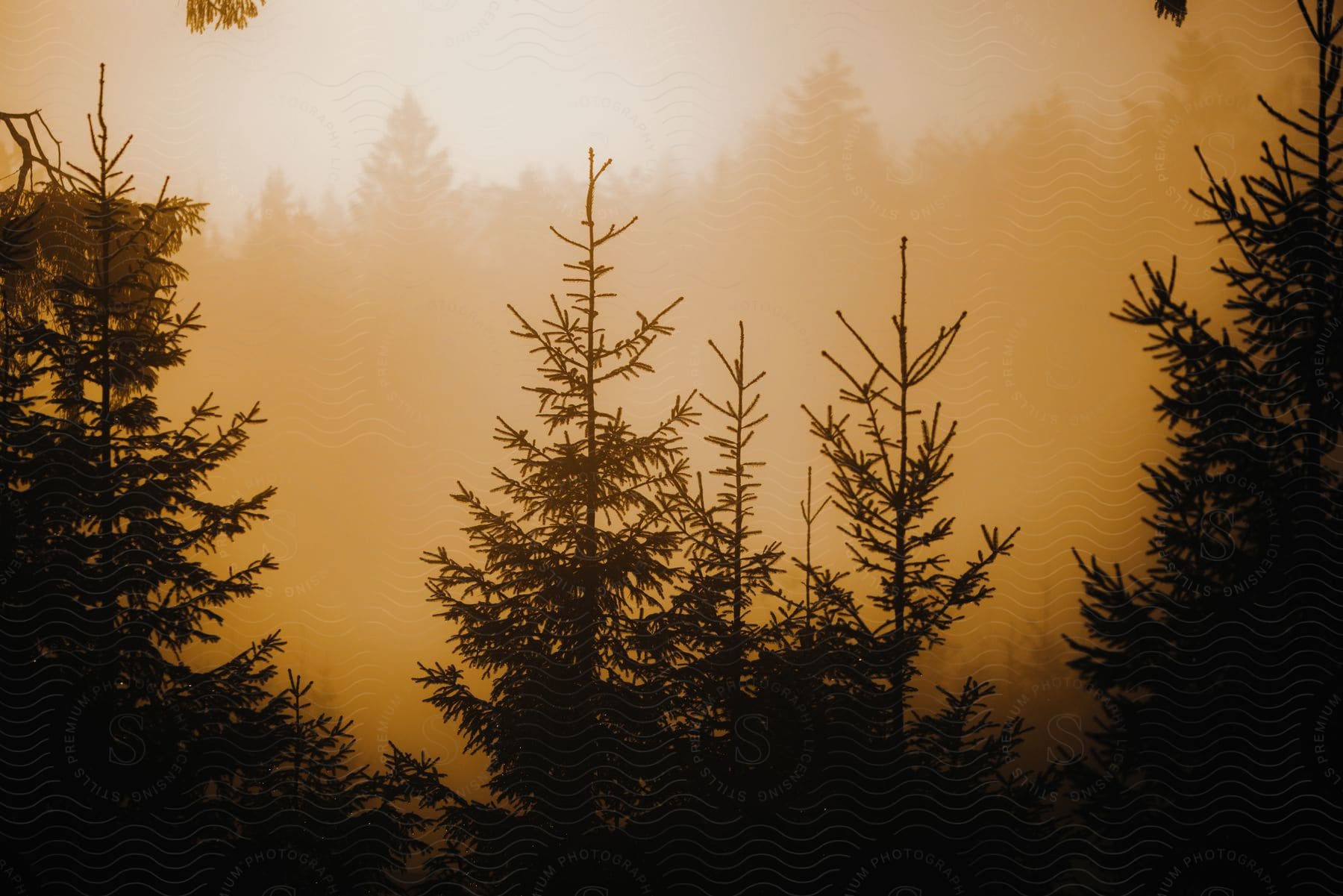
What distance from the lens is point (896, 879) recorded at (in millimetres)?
6004

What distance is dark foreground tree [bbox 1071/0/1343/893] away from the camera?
232 inches

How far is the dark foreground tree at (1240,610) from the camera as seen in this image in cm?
589

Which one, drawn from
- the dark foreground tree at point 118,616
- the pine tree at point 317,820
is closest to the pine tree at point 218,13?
the dark foreground tree at point 118,616

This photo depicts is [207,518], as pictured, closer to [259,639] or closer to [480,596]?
[259,639]

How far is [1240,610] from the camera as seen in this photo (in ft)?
19.4

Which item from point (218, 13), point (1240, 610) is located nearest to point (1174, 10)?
point (1240, 610)

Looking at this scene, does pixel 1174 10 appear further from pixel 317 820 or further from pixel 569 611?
pixel 317 820

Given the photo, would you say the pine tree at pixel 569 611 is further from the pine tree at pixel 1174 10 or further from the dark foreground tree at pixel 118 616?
the pine tree at pixel 1174 10

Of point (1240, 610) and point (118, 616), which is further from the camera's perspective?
point (118, 616)

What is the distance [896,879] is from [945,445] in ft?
10.7

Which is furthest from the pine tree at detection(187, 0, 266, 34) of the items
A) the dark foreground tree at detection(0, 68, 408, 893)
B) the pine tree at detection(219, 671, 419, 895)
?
the pine tree at detection(219, 671, 419, 895)

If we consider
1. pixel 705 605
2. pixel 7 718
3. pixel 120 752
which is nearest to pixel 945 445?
pixel 705 605

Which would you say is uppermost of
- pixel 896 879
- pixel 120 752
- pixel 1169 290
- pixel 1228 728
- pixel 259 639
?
pixel 1169 290

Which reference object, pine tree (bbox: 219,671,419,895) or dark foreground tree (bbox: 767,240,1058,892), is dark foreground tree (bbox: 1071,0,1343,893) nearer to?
dark foreground tree (bbox: 767,240,1058,892)
